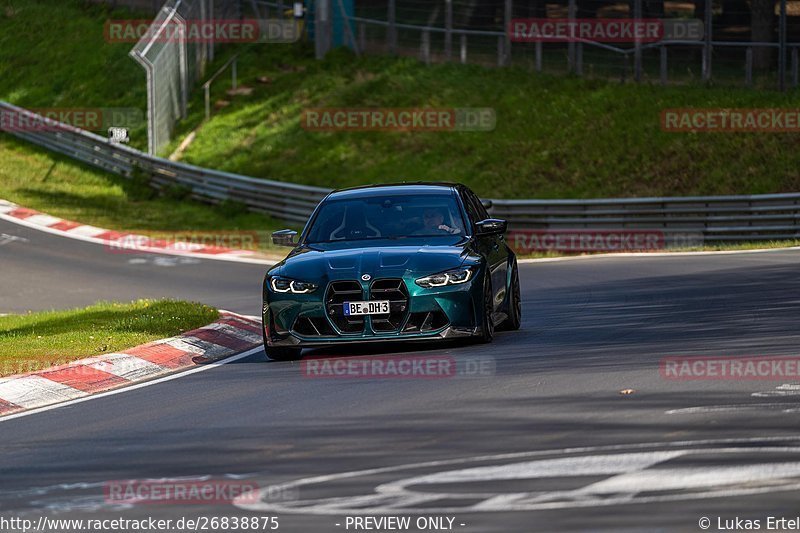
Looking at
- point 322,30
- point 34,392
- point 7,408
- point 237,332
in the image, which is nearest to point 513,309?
point 237,332

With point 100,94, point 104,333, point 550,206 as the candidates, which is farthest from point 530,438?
point 100,94

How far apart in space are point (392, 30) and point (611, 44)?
8337 mm

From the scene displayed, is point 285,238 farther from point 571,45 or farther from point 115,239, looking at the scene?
point 571,45

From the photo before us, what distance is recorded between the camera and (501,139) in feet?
118

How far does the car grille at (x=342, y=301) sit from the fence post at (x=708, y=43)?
23.0 metres

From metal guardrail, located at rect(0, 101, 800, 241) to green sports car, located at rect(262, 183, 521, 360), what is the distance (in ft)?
41.4

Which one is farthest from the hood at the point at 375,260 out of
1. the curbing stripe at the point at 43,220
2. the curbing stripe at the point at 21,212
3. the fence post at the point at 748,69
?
the fence post at the point at 748,69

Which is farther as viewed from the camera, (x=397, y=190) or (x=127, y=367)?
(x=397, y=190)

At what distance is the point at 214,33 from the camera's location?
4566 centimetres

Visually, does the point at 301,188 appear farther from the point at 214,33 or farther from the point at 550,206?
the point at 214,33

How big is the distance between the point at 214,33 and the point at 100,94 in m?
4.02

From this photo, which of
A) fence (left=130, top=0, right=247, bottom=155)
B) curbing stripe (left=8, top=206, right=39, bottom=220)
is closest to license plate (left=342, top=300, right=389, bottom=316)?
curbing stripe (left=8, top=206, right=39, bottom=220)

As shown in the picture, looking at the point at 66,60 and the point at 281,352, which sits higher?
the point at 66,60

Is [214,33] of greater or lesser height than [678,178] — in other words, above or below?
above
